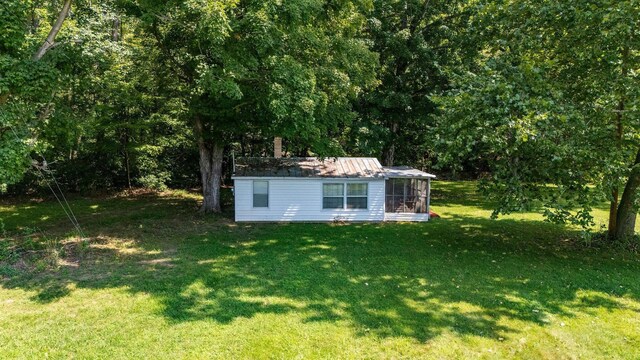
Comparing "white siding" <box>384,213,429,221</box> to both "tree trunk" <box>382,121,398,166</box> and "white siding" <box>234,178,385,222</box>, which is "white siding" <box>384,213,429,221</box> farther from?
"tree trunk" <box>382,121,398,166</box>

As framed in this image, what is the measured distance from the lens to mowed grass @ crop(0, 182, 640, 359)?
5457mm

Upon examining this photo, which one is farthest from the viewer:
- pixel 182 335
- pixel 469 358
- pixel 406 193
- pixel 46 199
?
pixel 46 199

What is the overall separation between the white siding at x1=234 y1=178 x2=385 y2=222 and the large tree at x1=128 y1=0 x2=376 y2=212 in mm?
1544

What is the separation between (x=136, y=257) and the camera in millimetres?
9203

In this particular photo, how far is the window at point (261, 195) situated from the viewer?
13.6 meters

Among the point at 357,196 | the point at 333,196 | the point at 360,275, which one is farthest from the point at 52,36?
the point at 357,196

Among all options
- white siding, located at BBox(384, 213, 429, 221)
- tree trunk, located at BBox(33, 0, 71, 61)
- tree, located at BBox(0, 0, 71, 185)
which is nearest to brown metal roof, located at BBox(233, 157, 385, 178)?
white siding, located at BBox(384, 213, 429, 221)

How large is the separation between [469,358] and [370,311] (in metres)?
1.70

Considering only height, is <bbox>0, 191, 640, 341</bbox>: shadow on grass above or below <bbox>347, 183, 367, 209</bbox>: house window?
below

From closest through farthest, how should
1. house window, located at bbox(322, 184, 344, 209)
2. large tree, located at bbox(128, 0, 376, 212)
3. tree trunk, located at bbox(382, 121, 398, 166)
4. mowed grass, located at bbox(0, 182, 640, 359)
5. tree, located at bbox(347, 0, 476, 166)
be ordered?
1. mowed grass, located at bbox(0, 182, 640, 359)
2. large tree, located at bbox(128, 0, 376, 212)
3. house window, located at bbox(322, 184, 344, 209)
4. tree, located at bbox(347, 0, 476, 166)
5. tree trunk, located at bbox(382, 121, 398, 166)

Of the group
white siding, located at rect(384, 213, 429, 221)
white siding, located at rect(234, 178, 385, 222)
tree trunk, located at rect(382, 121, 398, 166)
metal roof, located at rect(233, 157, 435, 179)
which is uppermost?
tree trunk, located at rect(382, 121, 398, 166)

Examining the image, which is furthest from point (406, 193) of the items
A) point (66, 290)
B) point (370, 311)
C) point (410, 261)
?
point (66, 290)

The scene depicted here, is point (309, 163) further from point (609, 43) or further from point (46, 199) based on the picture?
point (46, 199)

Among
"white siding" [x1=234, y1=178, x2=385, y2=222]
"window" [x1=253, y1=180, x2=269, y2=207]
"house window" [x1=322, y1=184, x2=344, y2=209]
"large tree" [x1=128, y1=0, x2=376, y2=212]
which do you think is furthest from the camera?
"house window" [x1=322, y1=184, x2=344, y2=209]
